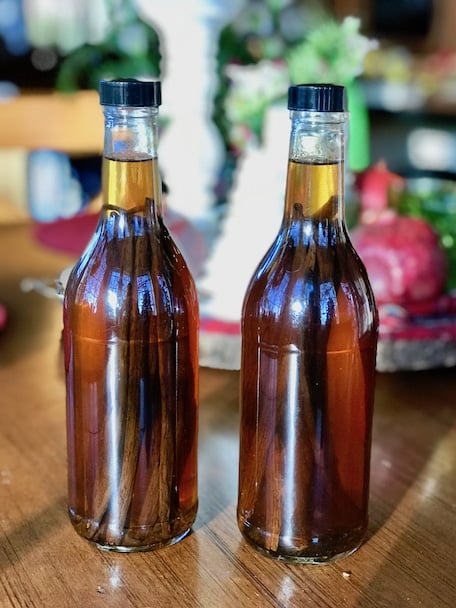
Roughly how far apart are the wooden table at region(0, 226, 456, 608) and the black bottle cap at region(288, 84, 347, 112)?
0.23m

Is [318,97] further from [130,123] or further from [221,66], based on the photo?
[221,66]

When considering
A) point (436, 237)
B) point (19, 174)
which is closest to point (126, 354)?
point (436, 237)

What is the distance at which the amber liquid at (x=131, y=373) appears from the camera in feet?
1.51

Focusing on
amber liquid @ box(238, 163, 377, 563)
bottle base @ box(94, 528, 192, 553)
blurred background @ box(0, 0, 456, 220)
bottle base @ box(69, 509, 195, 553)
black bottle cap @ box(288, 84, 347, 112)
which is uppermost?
blurred background @ box(0, 0, 456, 220)

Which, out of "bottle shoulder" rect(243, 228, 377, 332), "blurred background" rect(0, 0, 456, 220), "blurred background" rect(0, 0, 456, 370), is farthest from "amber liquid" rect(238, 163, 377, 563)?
"blurred background" rect(0, 0, 456, 220)

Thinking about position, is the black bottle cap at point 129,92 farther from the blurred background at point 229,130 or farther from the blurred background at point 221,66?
the blurred background at point 221,66

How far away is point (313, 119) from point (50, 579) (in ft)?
1.00

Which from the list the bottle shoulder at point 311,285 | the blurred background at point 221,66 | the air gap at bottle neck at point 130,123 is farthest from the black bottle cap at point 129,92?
the blurred background at point 221,66

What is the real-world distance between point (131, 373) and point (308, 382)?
105mm

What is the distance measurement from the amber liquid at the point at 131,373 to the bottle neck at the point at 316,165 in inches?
3.2

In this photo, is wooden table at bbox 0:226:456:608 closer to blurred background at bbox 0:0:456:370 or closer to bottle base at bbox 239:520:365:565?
bottle base at bbox 239:520:365:565

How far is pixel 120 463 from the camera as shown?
48 centimetres

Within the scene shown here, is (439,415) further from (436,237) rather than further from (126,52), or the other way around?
(126,52)

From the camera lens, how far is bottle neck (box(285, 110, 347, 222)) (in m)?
0.44
